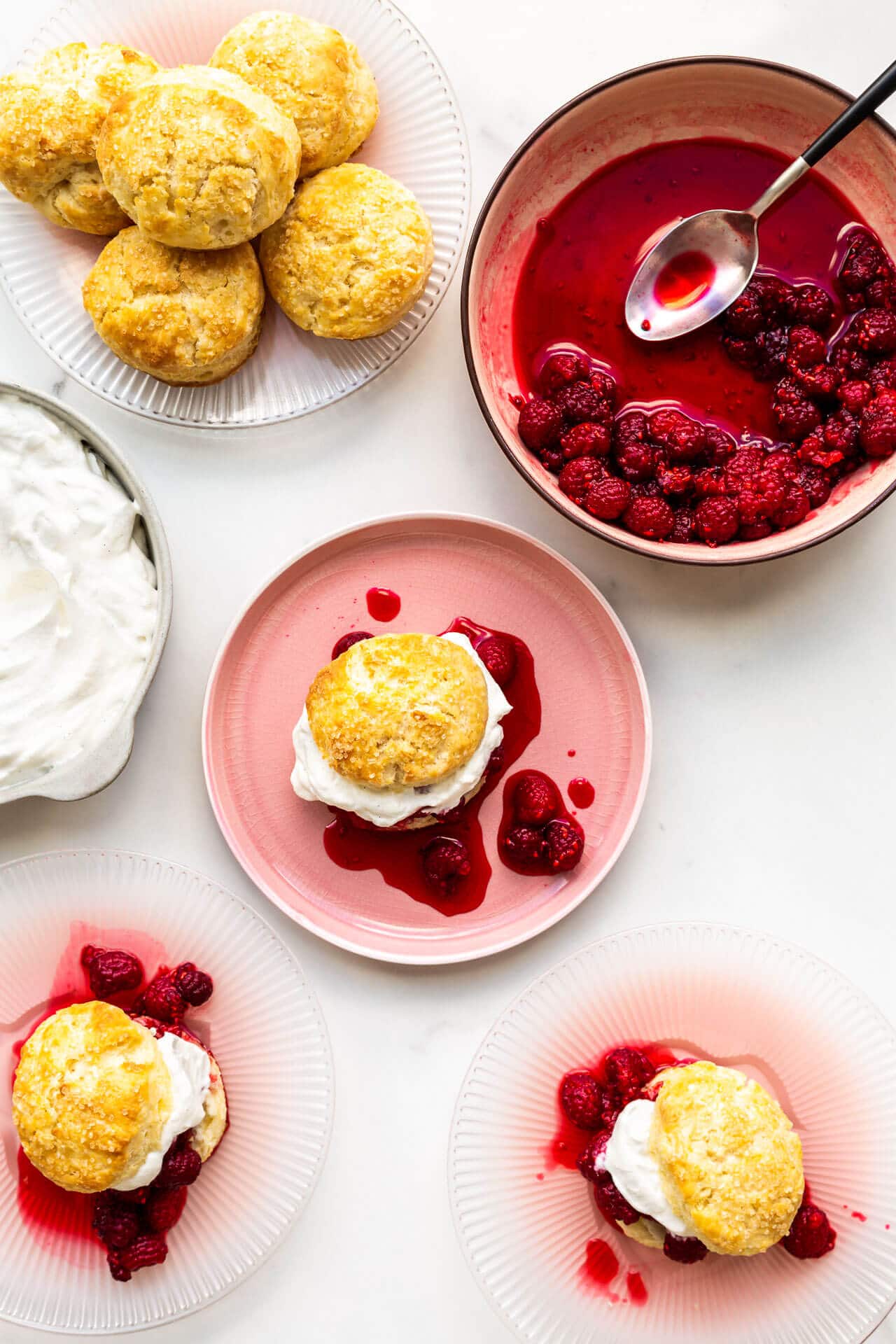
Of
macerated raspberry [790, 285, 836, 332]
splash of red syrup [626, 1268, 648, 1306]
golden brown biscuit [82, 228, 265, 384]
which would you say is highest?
macerated raspberry [790, 285, 836, 332]

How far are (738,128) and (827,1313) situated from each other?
2.76m

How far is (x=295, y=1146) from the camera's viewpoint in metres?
2.56

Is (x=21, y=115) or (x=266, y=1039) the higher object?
(x=21, y=115)

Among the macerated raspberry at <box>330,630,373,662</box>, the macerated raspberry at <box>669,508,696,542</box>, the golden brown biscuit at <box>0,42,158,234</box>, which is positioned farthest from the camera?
the macerated raspberry at <box>330,630,373,662</box>

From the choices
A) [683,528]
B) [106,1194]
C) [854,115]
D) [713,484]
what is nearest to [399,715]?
[683,528]

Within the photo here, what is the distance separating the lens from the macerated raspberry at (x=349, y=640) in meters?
2.58

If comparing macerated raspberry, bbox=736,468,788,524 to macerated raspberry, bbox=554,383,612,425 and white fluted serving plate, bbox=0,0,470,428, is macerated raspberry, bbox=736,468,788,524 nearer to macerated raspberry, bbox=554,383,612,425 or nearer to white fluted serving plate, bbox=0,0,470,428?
macerated raspberry, bbox=554,383,612,425

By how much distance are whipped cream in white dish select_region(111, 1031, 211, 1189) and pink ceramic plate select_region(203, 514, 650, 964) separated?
1.34ft

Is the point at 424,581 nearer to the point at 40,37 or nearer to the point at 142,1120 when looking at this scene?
the point at 142,1120

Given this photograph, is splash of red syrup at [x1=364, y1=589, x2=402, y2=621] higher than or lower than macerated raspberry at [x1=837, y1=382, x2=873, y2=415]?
lower

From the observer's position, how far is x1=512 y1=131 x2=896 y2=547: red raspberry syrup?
245 cm

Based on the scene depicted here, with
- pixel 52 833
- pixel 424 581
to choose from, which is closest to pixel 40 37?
pixel 424 581

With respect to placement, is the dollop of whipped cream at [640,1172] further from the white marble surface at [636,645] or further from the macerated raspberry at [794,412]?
the macerated raspberry at [794,412]

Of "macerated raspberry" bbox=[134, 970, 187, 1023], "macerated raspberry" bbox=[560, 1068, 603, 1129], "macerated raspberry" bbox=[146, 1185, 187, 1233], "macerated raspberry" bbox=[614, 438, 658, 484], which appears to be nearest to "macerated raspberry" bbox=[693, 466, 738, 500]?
"macerated raspberry" bbox=[614, 438, 658, 484]
